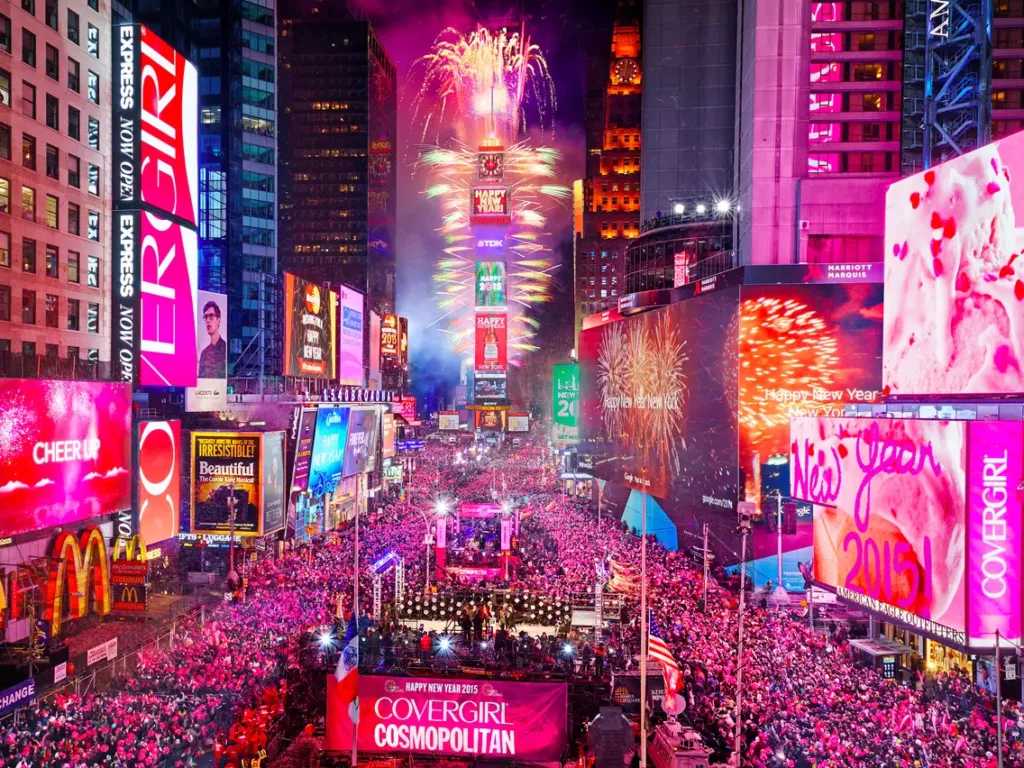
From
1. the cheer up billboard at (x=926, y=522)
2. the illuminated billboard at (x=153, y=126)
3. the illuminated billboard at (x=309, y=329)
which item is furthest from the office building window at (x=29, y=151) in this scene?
the cheer up billboard at (x=926, y=522)

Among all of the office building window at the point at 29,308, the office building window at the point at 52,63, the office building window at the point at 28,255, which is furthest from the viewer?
the office building window at the point at 52,63

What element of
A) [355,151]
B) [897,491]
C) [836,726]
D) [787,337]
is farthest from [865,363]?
[355,151]

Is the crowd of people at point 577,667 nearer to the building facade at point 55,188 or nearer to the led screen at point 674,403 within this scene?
the led screen at point 674,403

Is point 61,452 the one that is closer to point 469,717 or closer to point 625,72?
point 469,717

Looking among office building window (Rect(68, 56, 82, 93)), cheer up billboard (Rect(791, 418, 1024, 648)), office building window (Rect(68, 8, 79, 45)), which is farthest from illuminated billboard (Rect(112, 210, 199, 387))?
cheer up billboard (Rect(791, 418, 1024, 648))

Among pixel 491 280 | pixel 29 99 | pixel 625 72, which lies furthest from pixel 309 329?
pixel 625 72

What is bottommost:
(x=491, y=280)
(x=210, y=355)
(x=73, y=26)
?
(x=210, y=355)

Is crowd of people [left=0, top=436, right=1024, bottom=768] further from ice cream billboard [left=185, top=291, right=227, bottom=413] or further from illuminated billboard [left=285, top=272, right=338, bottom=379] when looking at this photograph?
illuminated billboard [left=285, top=272, right=338, bottom=379]
